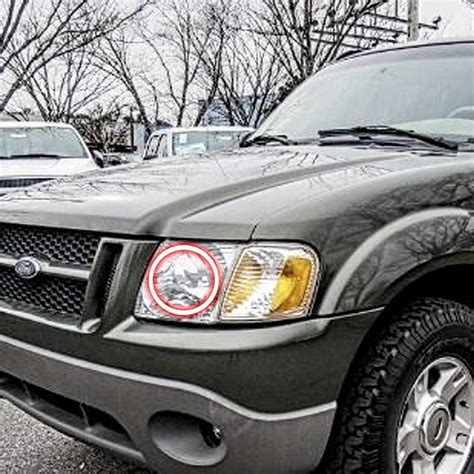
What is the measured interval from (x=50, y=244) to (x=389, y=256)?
3.48 ft

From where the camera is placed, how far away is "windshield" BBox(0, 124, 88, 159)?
33.2 feet

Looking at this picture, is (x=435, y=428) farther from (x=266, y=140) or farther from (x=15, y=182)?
(x=15, y=182)

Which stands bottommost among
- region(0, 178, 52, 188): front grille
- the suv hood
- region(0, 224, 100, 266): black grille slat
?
region(0, 178, 52, 188): front grille

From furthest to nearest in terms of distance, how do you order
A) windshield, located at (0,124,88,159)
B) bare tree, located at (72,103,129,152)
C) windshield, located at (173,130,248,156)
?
bare tree, located at (72,103,129,152) < windshield, located at (173,130,248,156) < windshield, located at (0,124,88,159)

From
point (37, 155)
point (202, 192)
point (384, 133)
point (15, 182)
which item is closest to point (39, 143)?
point (37, 155)

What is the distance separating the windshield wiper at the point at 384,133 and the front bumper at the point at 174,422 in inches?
53.0

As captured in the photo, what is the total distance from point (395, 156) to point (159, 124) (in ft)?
79.1

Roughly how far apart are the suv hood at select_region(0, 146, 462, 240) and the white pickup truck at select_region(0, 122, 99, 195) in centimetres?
690

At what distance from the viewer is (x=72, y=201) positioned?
7.63 feet

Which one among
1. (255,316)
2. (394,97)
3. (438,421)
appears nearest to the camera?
(255,316)

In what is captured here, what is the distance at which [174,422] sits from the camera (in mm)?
1991

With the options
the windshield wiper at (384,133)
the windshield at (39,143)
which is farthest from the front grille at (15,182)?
the windshield wiper at (384,133)

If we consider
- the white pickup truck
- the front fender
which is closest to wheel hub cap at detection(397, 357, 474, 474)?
the front fender

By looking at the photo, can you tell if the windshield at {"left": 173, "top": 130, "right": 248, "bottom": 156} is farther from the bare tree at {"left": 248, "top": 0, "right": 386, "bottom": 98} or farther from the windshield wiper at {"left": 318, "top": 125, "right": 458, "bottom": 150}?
the windshield wiper at {"left": 318, "top": 125, "right": 458, "bottom": 150}
